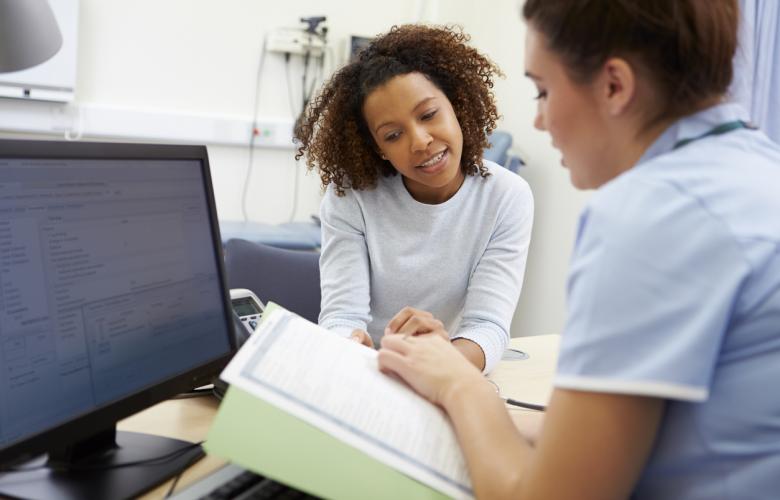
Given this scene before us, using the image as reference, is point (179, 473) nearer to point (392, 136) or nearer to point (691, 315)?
point (691, 315)

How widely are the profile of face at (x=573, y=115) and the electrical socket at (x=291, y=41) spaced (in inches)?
115

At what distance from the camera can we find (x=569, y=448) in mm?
623

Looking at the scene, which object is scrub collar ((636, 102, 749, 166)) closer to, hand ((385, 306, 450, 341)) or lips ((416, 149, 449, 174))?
hand ((385, 306, 450, 341))

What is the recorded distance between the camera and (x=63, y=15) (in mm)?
2969

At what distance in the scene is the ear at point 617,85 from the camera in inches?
26.7

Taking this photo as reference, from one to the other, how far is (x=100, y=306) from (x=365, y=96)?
0.89 meters

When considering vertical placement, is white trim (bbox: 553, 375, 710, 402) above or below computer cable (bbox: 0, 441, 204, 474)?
above

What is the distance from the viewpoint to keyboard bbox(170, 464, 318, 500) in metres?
0.76

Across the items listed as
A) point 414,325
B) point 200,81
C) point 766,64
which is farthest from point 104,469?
point 200,81

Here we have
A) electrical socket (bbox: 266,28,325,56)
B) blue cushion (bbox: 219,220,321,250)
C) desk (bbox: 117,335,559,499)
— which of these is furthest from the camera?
electrical socket (bbox: 266,28,325,56)

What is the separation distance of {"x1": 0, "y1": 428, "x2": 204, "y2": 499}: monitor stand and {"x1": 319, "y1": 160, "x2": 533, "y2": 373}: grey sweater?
62 centimetres

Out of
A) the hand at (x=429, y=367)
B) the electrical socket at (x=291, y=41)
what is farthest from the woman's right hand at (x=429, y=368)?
the electrical socket at (x=291, y=41)

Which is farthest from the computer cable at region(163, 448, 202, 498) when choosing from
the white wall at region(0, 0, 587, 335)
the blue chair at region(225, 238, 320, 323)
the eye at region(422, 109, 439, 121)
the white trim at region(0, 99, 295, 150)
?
the white trim at region(0, 99, 295, 150)

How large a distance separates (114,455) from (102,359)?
16 centimetres
